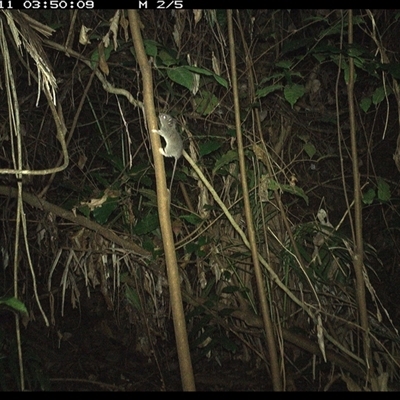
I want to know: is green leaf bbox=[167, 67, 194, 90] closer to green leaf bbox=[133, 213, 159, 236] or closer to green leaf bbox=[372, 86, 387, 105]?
green leaf bbox=[372, 86, 387, 105]

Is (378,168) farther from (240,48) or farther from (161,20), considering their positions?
(161,20)

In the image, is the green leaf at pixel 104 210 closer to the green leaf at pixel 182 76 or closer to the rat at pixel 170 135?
the rat at pixel 170 135

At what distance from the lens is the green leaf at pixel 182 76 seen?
178cm

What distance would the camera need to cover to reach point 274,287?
292 centimetres

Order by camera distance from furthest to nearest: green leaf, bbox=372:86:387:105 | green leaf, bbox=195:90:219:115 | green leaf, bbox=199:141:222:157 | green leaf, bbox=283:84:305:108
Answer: green leaf, bbox=195:90:219:115
green leaf, bbox=199:141:222:157
green leaf, bbox=372:86:387:105
green leaf, bbox=283:84:305:108

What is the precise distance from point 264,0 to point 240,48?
740 millimetres

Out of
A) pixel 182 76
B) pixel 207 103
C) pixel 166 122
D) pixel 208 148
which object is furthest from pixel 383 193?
pixel 182 76

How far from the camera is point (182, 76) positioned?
1.79 metres

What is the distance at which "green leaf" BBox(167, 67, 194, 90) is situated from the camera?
5.83 ft

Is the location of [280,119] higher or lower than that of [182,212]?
higher

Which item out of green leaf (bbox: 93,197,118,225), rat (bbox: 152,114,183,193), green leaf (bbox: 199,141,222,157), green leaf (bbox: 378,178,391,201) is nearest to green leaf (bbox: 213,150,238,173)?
green leaf (bbox: 199,141,222,157)

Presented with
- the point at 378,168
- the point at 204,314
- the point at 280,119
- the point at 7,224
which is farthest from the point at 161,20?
the point at 378,168

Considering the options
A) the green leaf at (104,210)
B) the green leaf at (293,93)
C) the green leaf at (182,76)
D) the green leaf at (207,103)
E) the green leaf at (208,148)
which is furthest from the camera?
the green leaf at (207,103)

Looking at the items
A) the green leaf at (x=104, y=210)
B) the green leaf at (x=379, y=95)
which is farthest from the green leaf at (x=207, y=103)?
the green leaf at (x=379, y=95)
